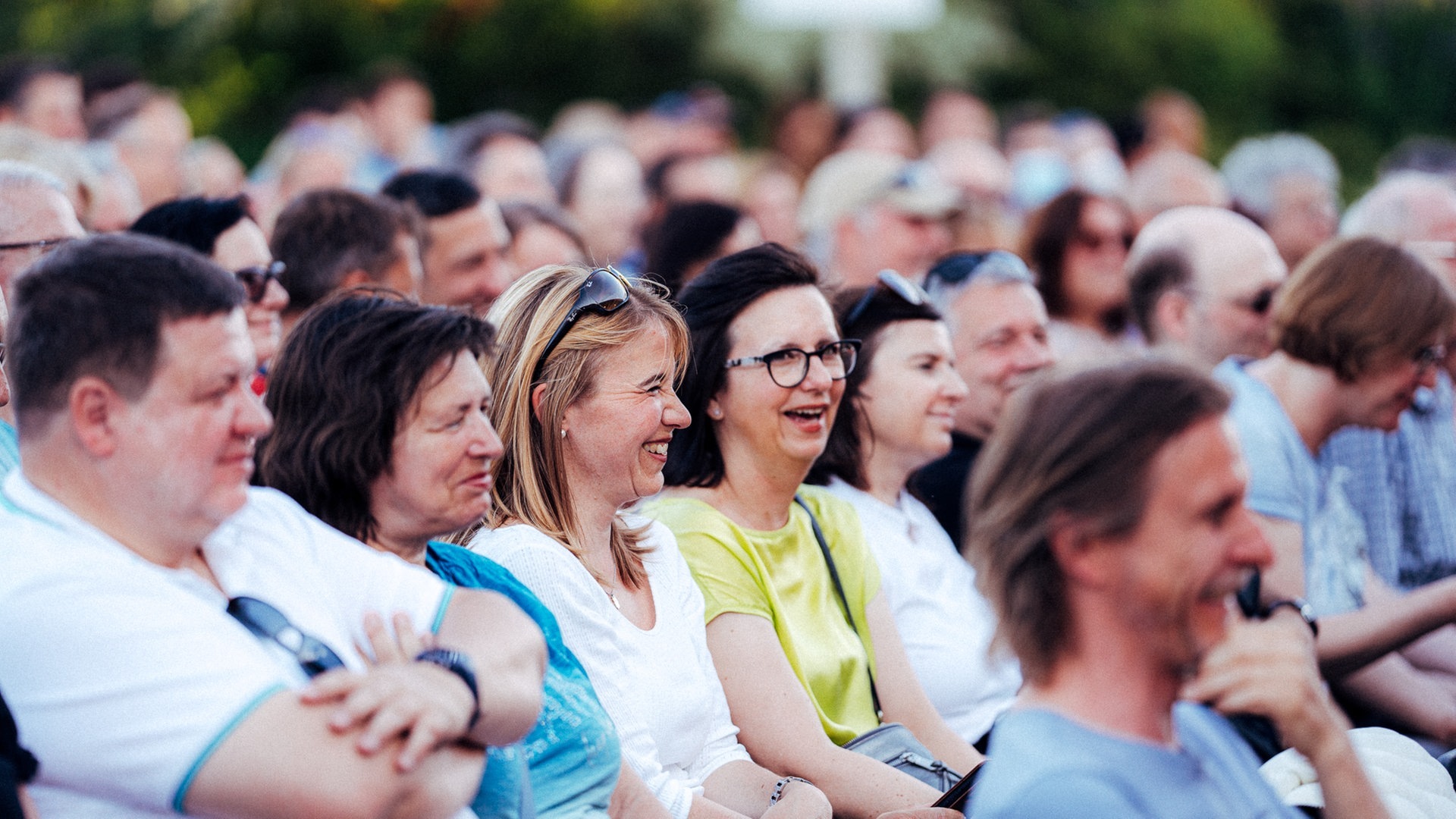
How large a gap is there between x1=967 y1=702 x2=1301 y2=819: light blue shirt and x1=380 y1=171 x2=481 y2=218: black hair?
139 inches

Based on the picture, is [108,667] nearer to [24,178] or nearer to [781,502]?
[781,502]

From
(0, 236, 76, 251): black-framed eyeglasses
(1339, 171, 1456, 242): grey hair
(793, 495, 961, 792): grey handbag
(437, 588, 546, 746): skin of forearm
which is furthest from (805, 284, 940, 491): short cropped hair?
(1339, 171, 1456, 242): grey hair

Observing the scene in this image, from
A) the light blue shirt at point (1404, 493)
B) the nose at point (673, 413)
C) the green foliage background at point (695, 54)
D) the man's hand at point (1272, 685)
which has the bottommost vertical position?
the green foliage background at point (695, 54)

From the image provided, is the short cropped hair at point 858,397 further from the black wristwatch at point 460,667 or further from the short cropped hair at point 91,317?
the short cropped hair at point 91,317

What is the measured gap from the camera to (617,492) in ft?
10.4

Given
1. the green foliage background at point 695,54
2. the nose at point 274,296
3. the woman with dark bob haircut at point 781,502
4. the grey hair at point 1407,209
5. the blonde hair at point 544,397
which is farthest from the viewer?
the green foliage background at point 695,54

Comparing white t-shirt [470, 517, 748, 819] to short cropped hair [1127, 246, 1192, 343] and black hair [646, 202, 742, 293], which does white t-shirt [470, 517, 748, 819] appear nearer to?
black hair [646, 202, 742, 293]

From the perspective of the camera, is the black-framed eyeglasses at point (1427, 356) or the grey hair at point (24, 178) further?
the black-framed eyeglasses at point (1427, 356)

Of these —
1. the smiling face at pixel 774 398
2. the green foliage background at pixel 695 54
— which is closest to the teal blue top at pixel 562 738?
the smiling face at pixel 774 398

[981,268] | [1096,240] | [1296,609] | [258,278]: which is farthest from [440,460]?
[1096,240]

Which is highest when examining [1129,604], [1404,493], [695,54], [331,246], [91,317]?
[91,317]

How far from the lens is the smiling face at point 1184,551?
1.92m

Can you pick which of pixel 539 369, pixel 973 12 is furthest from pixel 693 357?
pixel 973 12

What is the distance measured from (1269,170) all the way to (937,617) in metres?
5.25
